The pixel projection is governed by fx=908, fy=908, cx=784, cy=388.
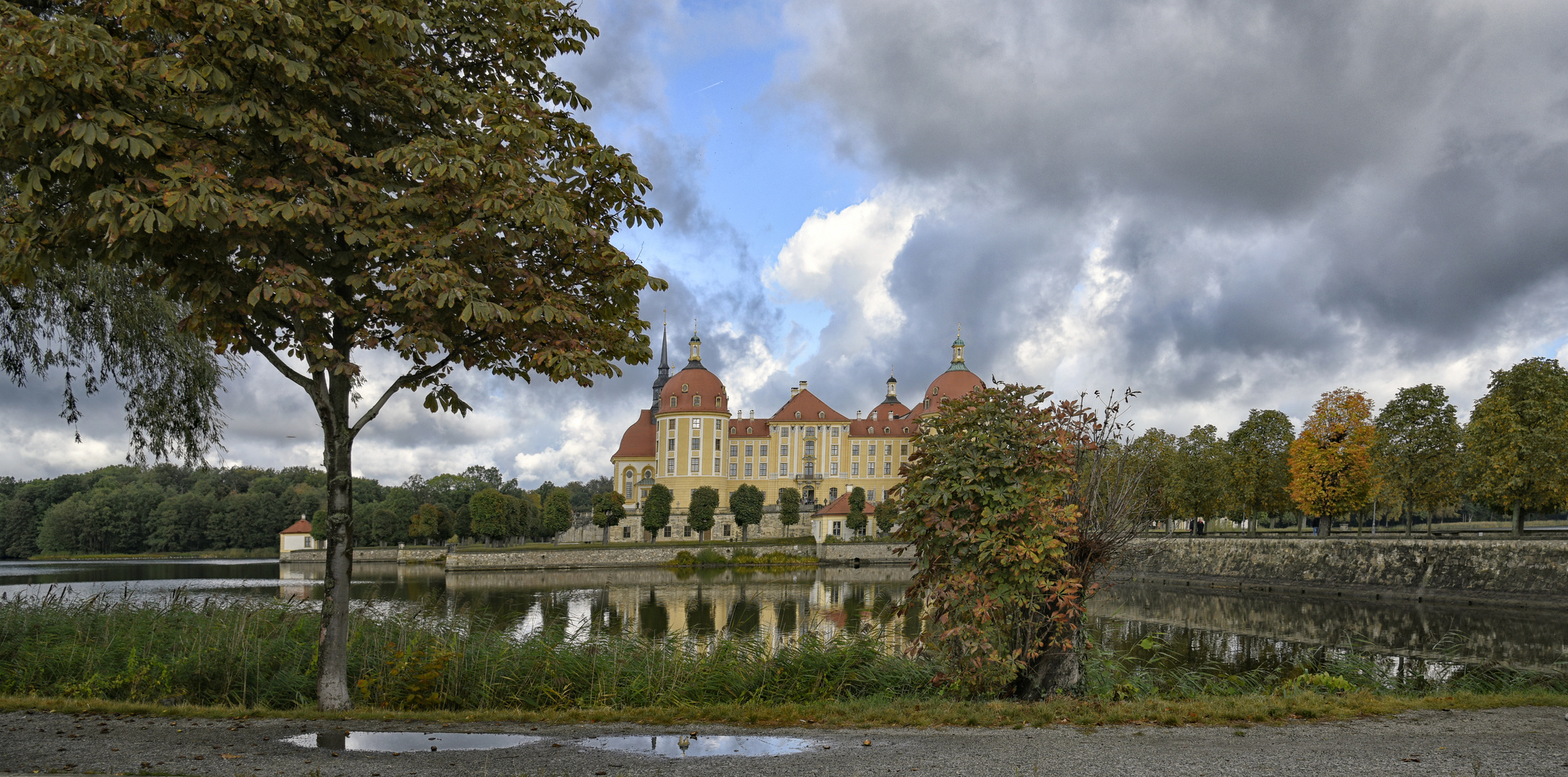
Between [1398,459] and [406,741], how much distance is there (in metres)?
38.0

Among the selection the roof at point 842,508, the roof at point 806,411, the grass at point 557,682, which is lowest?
the roof at point 842,508

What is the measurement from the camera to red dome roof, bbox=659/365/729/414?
70.2 m

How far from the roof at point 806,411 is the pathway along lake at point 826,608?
2776cm

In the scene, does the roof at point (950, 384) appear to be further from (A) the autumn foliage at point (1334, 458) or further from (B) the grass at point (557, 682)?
(B) the grass at point (557, 682)

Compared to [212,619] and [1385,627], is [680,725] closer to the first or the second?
[212,619]

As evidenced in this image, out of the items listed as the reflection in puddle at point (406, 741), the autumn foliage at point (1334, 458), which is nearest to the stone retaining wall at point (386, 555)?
the autumn foliage at point (1334, 458)

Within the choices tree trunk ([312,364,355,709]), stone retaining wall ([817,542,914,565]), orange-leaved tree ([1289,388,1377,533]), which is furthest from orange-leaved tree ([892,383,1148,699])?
stone retaining wall ([817,542,914,565])

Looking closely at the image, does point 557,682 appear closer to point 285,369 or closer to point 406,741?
point 406,741

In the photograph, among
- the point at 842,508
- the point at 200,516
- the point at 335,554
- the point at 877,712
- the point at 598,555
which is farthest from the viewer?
the point at 200,516

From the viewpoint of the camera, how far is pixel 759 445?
74562 millimetres

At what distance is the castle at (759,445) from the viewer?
69688 mm

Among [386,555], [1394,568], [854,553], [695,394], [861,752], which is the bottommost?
[386,555]

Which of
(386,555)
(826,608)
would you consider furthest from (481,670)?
(386,555)

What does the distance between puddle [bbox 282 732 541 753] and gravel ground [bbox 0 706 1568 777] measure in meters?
0.12
